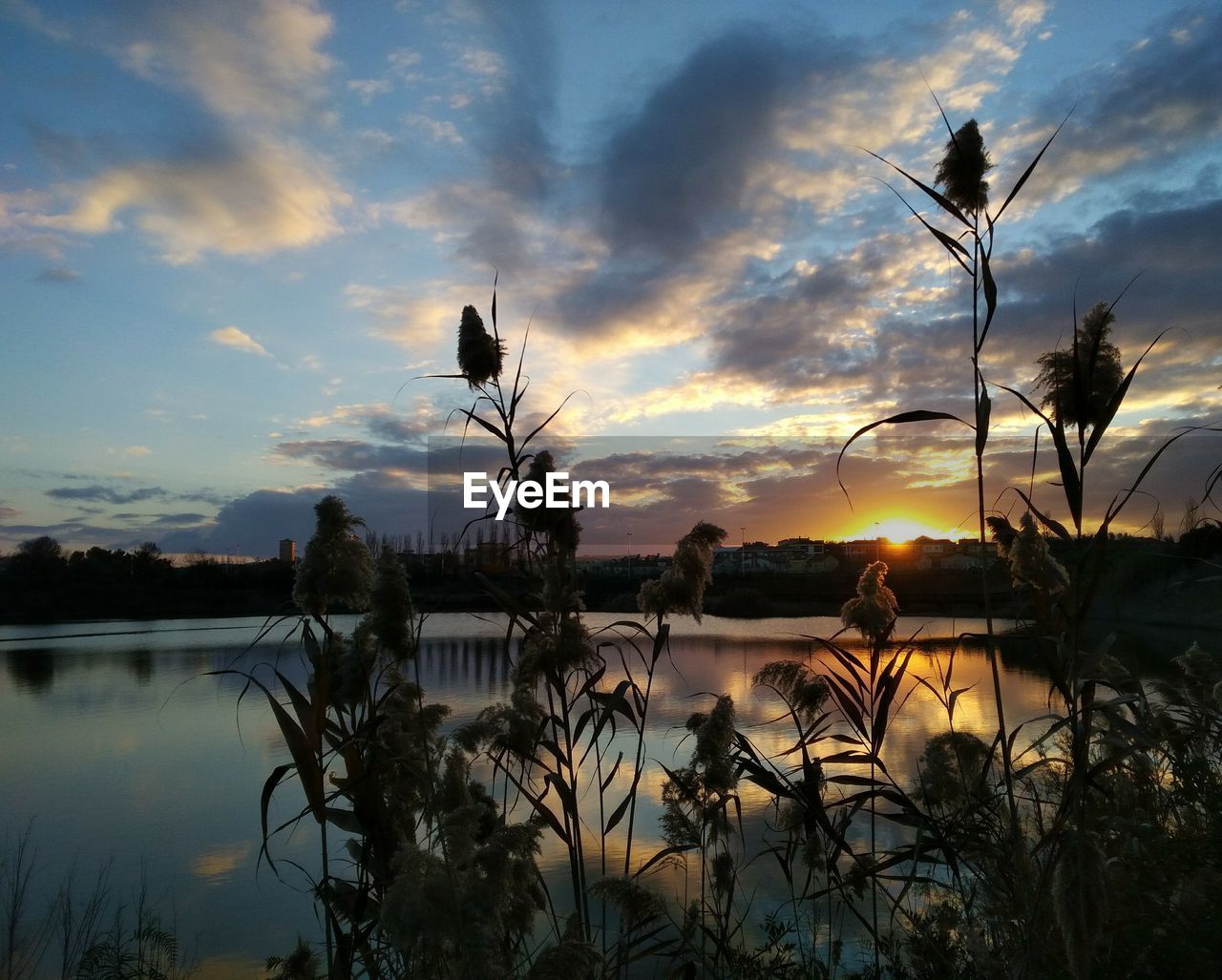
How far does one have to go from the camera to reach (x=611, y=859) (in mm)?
6809

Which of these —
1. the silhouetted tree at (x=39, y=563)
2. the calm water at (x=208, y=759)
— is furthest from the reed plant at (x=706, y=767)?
the silhouetted tree at (x=39, y=563)

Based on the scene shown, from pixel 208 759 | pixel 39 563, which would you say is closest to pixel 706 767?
pixel 208 759

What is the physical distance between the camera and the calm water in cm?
696

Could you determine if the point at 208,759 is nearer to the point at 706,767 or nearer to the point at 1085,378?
the point at 706,767

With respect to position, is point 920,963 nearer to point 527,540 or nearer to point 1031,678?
point 527,540

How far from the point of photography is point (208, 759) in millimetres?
12336

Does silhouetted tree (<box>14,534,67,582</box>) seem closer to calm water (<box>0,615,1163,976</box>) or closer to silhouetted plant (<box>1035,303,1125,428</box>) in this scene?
calm water (<box>0,615,1163,976</box>)

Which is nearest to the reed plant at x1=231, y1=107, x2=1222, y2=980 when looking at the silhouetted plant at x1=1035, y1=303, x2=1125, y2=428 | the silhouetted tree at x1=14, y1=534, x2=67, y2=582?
the silhouetted plant at x1=1035, y1=303, x2=1125, y2=428

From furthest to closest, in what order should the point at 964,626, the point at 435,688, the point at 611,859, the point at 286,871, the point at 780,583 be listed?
1. the point at 780,583
2. the point at 964,626
3. the point at 435,688
4. the point at 286,871
5. the point at 611,859

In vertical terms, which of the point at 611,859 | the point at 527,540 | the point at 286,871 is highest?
the point at 527,540

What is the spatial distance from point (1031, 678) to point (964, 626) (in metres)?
15.5

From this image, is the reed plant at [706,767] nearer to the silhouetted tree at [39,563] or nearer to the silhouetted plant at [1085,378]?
the silhouetted plant at [1085,378]

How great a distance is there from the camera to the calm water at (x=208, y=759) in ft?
22.8

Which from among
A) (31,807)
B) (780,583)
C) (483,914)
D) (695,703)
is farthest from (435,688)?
(780,583)
